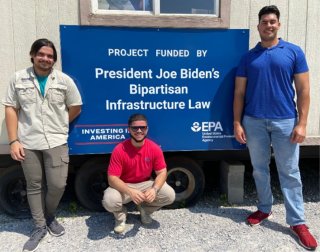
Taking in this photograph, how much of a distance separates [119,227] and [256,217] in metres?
1.32

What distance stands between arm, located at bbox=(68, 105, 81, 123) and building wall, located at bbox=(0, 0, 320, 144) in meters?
0.41

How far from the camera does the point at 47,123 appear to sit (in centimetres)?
295

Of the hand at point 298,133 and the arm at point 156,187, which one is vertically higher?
the hand at point 298,133

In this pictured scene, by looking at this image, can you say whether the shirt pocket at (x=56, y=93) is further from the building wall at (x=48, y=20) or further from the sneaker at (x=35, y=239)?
the sneaker at (x=35, y=239)

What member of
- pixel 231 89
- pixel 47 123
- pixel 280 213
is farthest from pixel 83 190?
pixel 280 213

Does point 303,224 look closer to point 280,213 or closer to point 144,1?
point 280,213

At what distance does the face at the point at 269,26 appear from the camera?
2.88 m

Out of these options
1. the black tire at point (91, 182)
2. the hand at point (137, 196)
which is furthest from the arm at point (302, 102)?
the black tire at point (91, 182)

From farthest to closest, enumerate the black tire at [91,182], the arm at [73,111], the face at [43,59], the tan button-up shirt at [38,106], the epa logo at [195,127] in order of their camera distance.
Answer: the black tire at [91,182] < the epa logo at [195,127] < the arm at [73,111] < the tan button-up shirt at [38,106] < the face at [43,59]

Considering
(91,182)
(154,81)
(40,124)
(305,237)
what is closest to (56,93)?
(40,124)

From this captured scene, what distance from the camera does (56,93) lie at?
296 cm

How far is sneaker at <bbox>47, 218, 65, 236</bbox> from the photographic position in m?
3.17

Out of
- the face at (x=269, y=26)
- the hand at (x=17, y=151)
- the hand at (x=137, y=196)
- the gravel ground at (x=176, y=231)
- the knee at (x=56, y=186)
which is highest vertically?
the face at (x=269, y=26)

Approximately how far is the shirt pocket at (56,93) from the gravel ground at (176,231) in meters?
1.23
